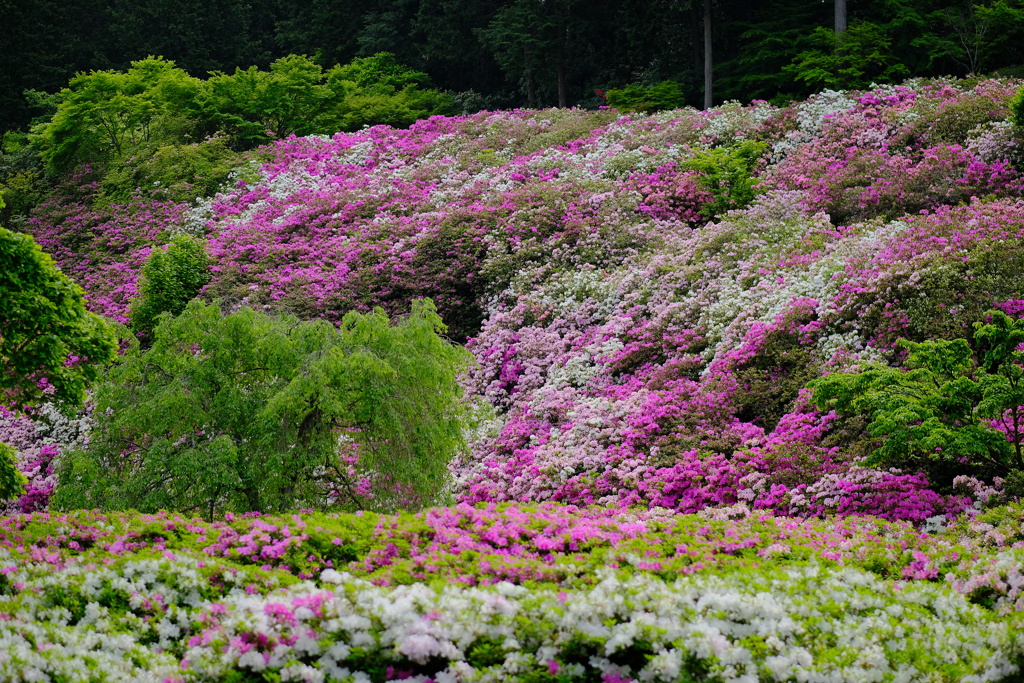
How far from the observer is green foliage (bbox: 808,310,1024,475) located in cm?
629

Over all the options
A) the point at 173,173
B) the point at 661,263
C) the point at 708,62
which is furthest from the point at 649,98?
the point at 173,173

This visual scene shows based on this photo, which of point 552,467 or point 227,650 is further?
point 552,467

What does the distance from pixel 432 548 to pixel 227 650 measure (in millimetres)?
1625

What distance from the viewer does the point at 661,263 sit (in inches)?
526

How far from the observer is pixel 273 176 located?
74.3 ft

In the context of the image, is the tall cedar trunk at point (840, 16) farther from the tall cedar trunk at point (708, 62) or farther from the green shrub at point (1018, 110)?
the green shrub at point (1018, 110)

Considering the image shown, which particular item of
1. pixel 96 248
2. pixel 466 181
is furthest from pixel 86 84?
pixel 466 181

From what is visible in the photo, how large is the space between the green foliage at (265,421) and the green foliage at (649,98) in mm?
18626

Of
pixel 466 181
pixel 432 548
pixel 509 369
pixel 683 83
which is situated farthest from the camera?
pixel 683 83

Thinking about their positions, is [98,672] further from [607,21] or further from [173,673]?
[607,21]

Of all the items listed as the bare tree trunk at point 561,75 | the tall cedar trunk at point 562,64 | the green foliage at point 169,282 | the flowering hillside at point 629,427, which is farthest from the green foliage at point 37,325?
the bare tree trunk at point 561,75

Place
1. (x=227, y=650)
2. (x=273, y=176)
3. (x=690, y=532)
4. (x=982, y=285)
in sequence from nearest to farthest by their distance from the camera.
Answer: (x=227, y=650) < (x=690, y=532) < (x=982, y=285) < (x=273, y=176)

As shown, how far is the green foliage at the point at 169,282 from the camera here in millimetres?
15250

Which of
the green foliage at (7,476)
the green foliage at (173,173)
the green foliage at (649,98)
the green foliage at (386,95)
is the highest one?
the green foliage at (386,95)
